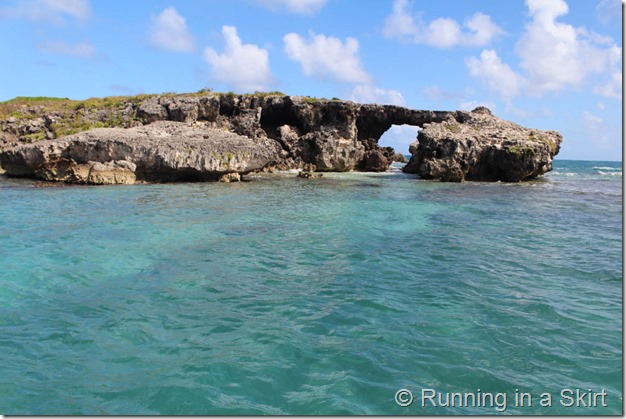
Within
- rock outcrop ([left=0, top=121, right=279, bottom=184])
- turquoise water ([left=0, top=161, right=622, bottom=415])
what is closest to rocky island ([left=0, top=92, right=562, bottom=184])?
rock outcrop ([left=0, top=121, right=279, bottom=184])

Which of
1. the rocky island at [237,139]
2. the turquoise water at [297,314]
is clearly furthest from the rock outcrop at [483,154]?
the turquoise water at [297,314]

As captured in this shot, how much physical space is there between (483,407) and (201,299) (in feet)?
22.6

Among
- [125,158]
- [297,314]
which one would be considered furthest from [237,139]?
[297,314]

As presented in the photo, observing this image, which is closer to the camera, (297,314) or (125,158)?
(297,314)

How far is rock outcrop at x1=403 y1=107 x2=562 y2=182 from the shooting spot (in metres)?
46.0

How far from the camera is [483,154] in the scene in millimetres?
47156

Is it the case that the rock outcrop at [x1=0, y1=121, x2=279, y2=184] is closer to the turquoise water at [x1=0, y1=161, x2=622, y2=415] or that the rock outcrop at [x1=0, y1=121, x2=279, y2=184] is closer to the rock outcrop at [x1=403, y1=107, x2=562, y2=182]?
the turquoise water at [x1=0, y1=161, x2=622, y2=415]

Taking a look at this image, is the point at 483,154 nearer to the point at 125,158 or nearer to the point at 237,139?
the point at 237,139

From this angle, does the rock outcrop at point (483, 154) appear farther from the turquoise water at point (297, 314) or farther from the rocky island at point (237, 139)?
the turquoise water at point (297, 314)

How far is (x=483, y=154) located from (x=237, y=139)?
27.4 m

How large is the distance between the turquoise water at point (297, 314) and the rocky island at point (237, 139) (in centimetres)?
1750

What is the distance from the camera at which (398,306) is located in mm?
10141

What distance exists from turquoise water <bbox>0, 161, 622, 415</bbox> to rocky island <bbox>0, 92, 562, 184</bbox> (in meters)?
17.5

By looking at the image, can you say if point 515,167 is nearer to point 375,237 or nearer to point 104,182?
point 375,237
